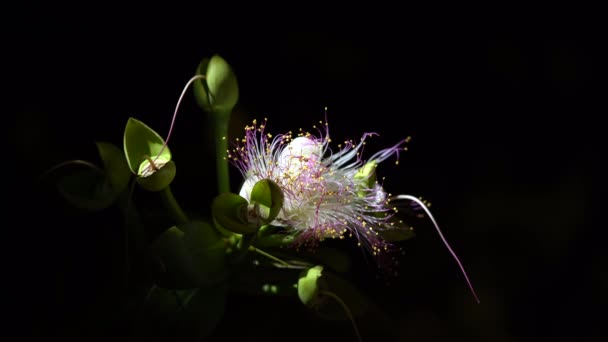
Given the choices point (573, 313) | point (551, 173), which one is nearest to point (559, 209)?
point (551, 173)

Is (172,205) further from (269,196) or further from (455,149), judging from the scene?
(455,149)

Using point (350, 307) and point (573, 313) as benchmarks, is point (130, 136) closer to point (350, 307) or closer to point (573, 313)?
point (350, 307)

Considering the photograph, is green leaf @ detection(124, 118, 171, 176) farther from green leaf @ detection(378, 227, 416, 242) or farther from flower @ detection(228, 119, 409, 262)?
green leaf @ detection(378, 227, 416, 242)

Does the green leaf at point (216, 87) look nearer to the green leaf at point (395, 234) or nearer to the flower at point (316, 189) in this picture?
the flower at point (316, 189)

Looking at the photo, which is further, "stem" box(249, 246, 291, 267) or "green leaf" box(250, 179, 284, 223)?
"stem" box(249, 246, 291, 267)

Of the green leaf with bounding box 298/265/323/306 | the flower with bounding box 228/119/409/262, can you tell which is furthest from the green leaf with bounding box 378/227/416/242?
the green leaf with bounding box 298/265/323/306

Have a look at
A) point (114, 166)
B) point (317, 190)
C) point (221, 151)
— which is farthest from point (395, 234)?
point (114, 166)
